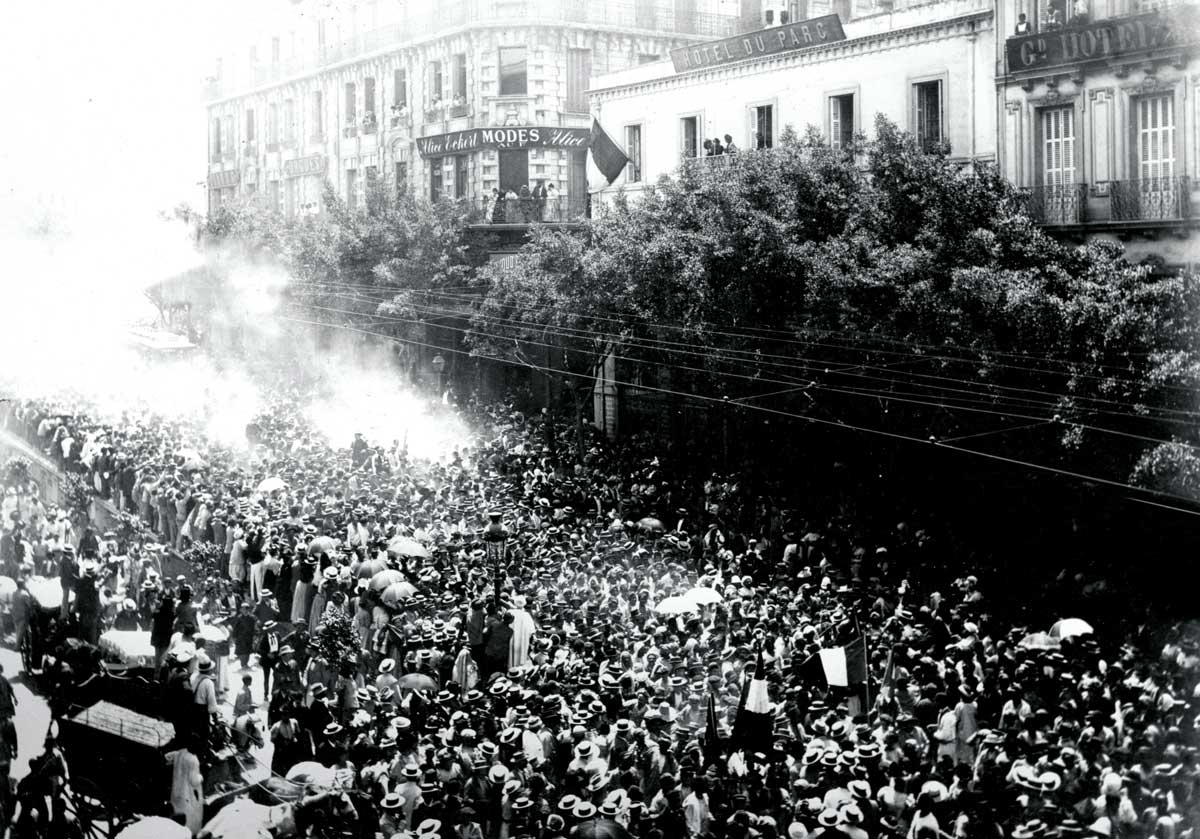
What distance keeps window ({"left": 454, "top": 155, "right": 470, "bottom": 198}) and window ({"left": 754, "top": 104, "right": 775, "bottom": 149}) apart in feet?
41.8

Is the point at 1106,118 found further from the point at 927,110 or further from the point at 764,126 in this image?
the point at 764,126

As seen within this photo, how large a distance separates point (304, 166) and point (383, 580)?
96.7ft

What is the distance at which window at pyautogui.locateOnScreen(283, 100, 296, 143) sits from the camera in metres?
44.5

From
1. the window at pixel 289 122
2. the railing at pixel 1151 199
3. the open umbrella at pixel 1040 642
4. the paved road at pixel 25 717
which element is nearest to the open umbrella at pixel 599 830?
the paved road at pixel 25 717

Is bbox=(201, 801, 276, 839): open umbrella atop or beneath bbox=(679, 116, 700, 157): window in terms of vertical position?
beneath

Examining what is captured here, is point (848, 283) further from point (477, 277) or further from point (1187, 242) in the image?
point (477, 277)

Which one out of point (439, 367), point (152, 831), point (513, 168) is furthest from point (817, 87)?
point (152, 831)

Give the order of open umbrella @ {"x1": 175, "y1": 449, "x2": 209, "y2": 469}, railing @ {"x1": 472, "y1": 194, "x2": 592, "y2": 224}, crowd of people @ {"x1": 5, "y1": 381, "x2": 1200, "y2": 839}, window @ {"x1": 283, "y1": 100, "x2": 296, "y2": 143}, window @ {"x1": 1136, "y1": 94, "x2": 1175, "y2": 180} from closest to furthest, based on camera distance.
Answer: crowd of people @ {"x1": 5, "y1": 381, "x2": 1200, "y2": 839}, window @ {"x1": 1136, "y1": 94, "x2": 1175, "y2": 180}, open umbrella @ {"x1": 175, "y1": 449, "x2": 209, "y2": 469}, railing @ {"x1": 472, "y1": 194, "x2": 592, "y2": 224}, window @ {"x1": 283, "y1": 100, "x2": 296, "y2": 143}

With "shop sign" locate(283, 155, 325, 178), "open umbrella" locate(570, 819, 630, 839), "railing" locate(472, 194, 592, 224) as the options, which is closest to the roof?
"open umbrella" locate(570, 819, 630, 839)

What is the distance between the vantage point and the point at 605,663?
14.6 m

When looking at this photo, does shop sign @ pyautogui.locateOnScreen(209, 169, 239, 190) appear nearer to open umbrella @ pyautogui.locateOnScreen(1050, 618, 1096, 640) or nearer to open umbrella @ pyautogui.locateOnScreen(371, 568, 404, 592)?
open umbrella @ pyautogui.locateOnScreen(371, 568, 404, 592)

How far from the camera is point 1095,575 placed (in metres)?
19.6

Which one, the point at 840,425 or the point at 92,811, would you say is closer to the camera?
the point at 92,811

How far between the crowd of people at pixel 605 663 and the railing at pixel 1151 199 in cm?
671
